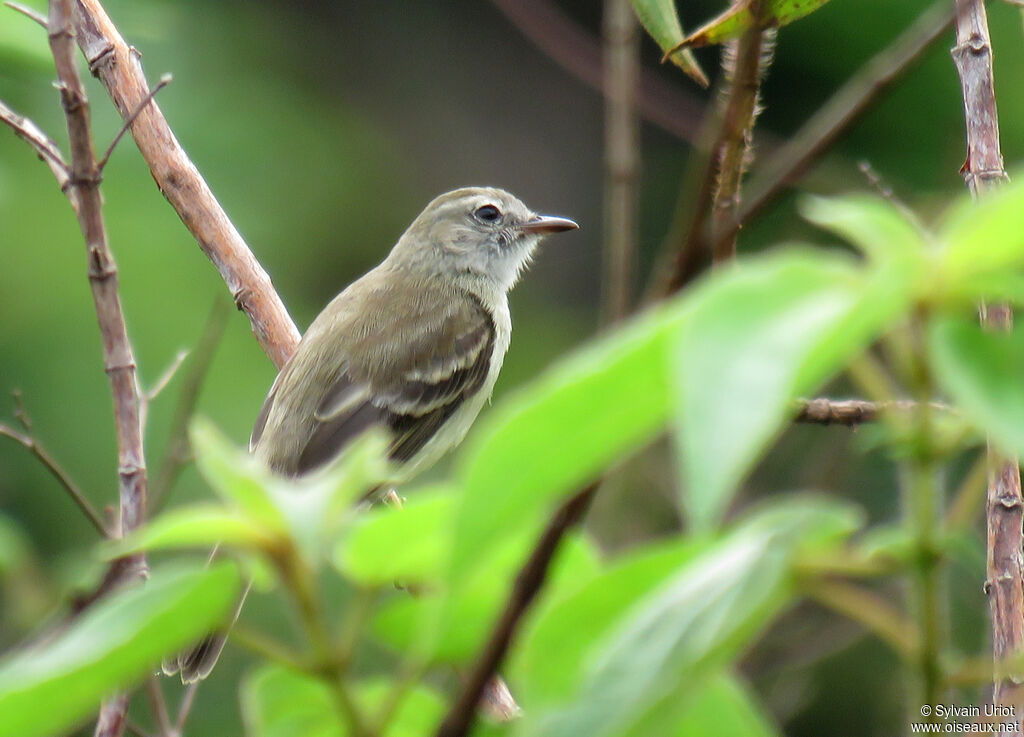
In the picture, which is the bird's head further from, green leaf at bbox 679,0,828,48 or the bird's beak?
green leaf at bbox 679,0,828,48

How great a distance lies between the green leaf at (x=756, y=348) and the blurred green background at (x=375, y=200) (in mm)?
4086

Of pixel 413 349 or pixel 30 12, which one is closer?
pixel 30 12

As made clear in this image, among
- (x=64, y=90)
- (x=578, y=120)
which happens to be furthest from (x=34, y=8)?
(x=578, y=120)

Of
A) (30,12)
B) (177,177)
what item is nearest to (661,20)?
(30,12)

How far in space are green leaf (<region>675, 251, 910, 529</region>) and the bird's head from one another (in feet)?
17.2

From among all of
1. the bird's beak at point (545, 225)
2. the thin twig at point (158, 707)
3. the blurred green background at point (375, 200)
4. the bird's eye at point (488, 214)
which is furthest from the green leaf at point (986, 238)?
the bird's eye at point (488, 214)

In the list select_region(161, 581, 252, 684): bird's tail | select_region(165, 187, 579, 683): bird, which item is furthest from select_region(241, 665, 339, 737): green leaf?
select_region(165, 187, 579, 683): bird

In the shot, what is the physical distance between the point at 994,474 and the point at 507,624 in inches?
61.1

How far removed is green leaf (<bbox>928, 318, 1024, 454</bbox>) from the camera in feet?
2.13

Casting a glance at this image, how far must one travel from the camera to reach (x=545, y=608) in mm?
822

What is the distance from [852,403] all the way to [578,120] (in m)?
8.73

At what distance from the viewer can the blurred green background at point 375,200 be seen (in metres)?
6.54

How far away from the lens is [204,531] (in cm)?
75

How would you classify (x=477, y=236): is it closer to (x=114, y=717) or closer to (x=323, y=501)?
(x=114, y=717)
